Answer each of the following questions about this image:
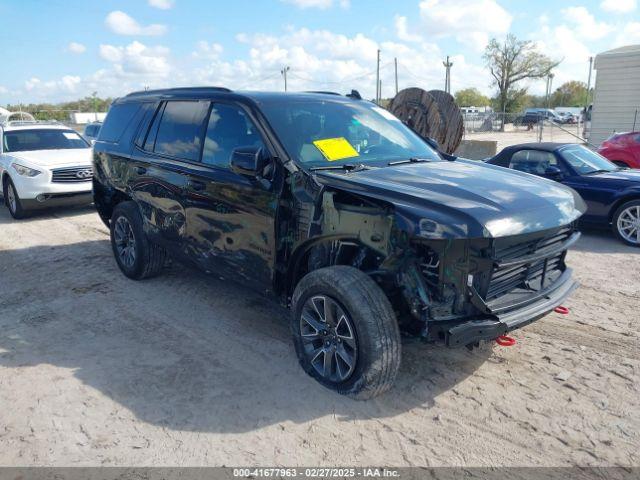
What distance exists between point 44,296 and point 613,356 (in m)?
5.46

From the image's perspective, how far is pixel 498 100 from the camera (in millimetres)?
65125

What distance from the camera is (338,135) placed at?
4211 millimetres

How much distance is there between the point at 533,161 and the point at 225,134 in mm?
6021

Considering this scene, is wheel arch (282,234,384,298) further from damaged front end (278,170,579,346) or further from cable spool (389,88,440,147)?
cable spool (389,88,440,147)

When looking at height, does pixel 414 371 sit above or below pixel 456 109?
below

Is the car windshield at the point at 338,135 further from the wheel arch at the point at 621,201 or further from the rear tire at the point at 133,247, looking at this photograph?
the wheel arch at the point at 621,201

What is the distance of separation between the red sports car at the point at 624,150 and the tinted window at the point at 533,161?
15.3 ft

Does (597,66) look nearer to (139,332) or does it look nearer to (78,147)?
(78,147)

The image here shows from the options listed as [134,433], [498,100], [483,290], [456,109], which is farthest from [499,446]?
[498,100]

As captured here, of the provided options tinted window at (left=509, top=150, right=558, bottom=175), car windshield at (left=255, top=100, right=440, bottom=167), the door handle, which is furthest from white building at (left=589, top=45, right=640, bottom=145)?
the door handle

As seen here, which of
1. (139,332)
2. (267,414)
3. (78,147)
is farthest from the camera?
(78,147)

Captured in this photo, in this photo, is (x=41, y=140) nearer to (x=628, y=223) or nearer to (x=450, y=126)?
(x=450, y=126)

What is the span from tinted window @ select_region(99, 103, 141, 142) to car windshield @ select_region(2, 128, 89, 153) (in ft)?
17.1

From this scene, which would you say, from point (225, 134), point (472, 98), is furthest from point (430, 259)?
point (472, 98)
